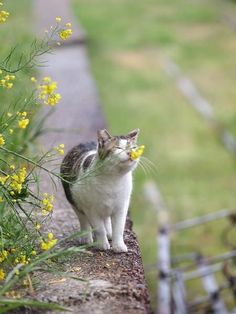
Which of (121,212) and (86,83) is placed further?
(86,83)

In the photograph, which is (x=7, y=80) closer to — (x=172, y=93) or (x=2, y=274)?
(x=2, y=274)

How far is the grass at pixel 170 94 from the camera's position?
13.5 metres

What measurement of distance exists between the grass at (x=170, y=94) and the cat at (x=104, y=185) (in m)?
4.55

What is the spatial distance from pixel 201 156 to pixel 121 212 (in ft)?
34.6

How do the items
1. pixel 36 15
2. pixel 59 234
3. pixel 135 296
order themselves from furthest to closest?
pixel 36 15
pixel 59 234
pixel 135 296

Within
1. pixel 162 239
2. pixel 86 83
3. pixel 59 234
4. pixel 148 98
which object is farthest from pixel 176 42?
pixel 59 234

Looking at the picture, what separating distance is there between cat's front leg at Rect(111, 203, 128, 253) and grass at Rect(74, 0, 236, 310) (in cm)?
454

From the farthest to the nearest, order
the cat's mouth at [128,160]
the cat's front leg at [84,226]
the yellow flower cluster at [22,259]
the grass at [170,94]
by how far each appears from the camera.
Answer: the grass at [170,94], the cat's front leg at [84,226], the cat's mouth at [128,160], the yellow flower cluster at [22,259]

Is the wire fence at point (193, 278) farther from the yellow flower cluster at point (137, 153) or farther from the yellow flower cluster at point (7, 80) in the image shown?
the yellow flower cluster at point (7, 80)

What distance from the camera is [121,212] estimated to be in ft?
18.3

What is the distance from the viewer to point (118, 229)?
561 centimetres

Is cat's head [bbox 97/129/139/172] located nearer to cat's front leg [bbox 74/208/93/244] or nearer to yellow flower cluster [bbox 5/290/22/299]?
cat's front leg [bbox 74/208/93/244]

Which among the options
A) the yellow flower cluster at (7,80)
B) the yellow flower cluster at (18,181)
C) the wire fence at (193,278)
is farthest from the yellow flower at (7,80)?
the wire fence at (193,278)

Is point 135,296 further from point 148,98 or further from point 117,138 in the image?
point 148,98
